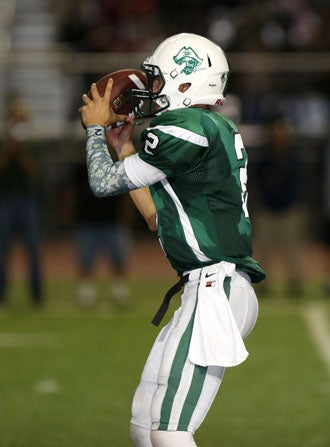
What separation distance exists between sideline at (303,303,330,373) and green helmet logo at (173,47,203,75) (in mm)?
3977

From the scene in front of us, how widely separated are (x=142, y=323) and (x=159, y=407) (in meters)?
5.75

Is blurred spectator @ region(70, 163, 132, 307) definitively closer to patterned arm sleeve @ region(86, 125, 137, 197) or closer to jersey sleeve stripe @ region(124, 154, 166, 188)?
patterned arm sleeve @ region(86, 125, 137, 197)

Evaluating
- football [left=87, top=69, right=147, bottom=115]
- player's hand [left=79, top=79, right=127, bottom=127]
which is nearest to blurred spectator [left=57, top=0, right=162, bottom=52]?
football [left=87, top=69, right=147, bottom=115]

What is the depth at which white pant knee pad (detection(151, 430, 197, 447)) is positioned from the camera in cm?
424

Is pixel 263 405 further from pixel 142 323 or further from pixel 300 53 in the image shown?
pixel 300 53

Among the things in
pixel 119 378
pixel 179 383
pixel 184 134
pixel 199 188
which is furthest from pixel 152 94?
pixel 119 378

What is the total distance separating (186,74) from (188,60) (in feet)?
0.18

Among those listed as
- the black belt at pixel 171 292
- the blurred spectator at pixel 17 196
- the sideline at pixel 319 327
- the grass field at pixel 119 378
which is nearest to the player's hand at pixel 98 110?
the black belt at pixel 171 292

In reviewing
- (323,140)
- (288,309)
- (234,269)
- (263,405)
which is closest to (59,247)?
(323,140)

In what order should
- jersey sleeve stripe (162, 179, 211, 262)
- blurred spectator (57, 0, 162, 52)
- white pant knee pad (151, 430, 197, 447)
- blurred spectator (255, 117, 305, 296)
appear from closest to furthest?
white pant knee pad (151, 430, 197, 447)
jersey sleeve stripe (162, 179, 211, 262)
blurred spectator (255, 117, 305, 296)
blurred spectator (57, 0, 162, 52)

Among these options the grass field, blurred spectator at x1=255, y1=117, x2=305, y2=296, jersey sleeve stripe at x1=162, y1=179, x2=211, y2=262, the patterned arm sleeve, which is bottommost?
the grass field

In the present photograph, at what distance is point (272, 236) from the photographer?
1155 cm

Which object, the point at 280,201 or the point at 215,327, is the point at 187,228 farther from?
the point at 280,201

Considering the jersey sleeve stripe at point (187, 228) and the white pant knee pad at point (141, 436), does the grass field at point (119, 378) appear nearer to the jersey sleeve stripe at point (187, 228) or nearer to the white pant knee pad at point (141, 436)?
the white pant knee pad at point (141, 436)
